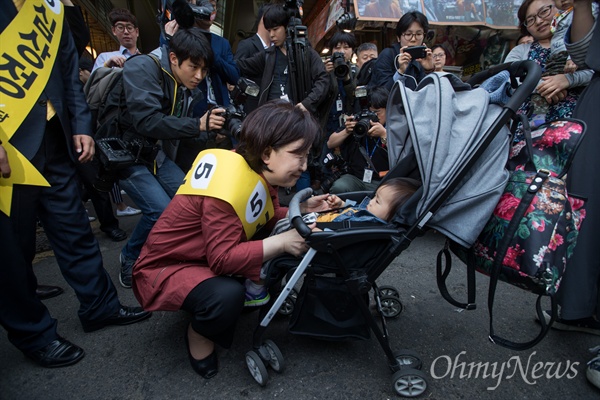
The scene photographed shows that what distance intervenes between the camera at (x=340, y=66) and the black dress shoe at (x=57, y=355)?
3080mm

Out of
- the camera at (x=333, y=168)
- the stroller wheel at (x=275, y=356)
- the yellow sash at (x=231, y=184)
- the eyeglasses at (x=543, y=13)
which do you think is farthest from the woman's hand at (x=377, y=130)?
the stroller wheel at (x=275, y=356)

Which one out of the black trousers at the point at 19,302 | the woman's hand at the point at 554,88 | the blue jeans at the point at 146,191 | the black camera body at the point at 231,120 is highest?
the woman's hand at the point at 554,88

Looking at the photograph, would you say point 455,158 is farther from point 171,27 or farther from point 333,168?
point 171,27

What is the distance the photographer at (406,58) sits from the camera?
2994 millimetres

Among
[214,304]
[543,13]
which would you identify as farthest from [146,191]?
[543,13]

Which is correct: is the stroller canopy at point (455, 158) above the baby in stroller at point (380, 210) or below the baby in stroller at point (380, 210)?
above

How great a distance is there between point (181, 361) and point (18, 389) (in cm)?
73

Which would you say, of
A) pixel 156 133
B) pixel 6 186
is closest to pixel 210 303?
pixel 6 186

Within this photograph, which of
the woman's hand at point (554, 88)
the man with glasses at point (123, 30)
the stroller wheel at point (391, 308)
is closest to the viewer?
the woman's hand at point (554, 88)

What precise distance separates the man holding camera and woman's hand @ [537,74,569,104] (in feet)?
6.14

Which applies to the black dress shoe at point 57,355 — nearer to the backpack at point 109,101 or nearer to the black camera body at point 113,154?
the black camera body at point 113,154

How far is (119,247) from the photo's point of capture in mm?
3209

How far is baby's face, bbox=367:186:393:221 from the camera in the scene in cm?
Result: 166

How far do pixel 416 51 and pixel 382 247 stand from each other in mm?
2234
